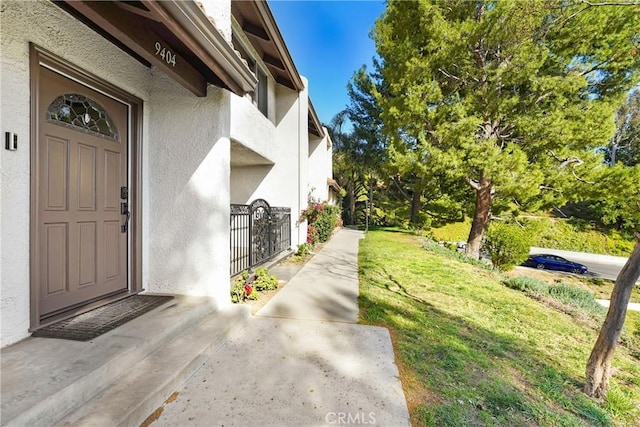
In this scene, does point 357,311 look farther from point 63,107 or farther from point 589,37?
point 589,37

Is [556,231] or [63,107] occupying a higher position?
[63,107]

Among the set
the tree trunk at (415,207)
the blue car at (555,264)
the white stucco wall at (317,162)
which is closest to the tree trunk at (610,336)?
the white stucco wall at (317,162)

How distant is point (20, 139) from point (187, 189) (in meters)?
1.77

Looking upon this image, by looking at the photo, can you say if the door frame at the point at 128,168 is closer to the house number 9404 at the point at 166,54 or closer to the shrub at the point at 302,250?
the house number 9404 at the point at 166,54

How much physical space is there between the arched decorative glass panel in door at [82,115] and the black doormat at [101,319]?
2125mm

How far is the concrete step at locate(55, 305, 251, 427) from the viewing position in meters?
2.07

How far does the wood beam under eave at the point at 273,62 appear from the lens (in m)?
7.89

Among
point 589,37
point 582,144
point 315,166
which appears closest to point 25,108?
point 315,166

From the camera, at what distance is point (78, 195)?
3338mm

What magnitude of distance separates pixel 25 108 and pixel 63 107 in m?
0.53

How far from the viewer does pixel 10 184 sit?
8.42ft

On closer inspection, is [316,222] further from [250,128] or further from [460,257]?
[250,128]

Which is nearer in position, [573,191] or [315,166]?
[573,191]

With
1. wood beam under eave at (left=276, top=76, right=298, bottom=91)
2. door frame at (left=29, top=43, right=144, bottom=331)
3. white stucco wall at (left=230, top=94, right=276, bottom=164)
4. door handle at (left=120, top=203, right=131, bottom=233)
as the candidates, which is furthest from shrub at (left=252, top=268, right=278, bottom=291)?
wood beam under eave at (left=276, top=76, right=298, bottom=91)
